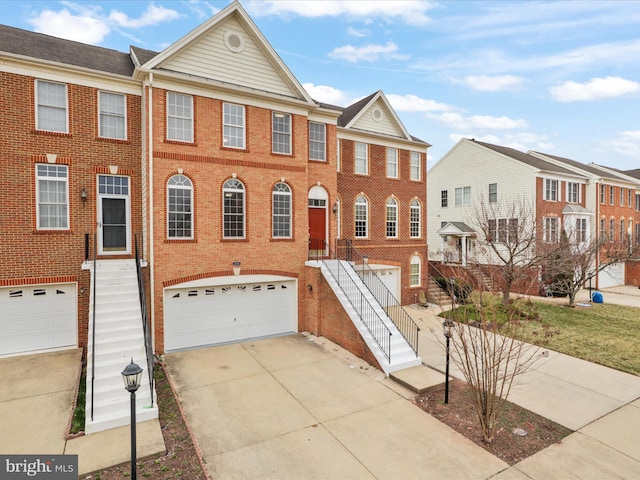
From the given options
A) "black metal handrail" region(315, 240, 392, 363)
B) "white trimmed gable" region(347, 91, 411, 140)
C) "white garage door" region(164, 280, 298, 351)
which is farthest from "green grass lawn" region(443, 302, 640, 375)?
"white trimmed gable" region(347, 91, 411, 140)

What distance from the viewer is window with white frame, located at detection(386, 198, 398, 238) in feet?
59.4

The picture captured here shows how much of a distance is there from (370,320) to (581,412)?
17.9ft

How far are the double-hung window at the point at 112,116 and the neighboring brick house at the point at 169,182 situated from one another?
33 millimetres

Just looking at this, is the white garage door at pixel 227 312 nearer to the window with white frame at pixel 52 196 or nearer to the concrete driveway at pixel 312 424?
the concrete driveway at pixel 312 424

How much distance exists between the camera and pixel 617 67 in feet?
51.6

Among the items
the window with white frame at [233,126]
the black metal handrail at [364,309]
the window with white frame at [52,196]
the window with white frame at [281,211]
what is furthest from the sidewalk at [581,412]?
the window with white frame at [52,196]

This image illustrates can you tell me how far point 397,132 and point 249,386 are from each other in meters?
14.9

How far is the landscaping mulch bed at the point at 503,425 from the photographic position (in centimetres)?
605

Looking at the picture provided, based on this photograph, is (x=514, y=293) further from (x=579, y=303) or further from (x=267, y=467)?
(x=267, y=467)

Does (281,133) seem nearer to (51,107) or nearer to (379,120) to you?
(379,120)

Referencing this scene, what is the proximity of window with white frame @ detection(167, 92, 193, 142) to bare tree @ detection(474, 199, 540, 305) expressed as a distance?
40.6ft

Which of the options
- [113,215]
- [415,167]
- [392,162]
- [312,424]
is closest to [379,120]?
[392,162]

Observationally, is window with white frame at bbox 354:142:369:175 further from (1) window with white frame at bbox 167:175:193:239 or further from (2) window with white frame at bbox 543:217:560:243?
(2) window with white frame at bbox 543:217:560:243

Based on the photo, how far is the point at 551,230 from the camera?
860 inches
